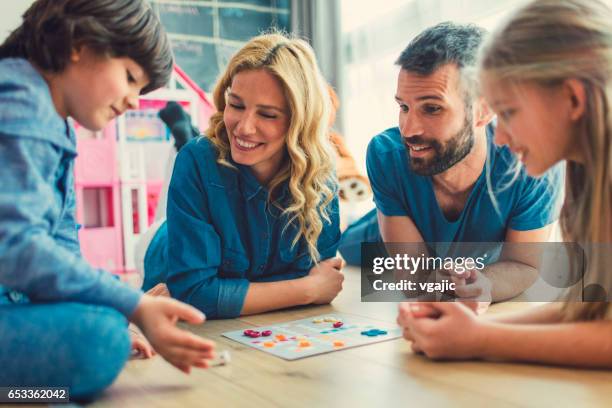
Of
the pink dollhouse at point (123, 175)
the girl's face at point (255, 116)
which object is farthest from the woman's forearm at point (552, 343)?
the pink dollhouse at point (123, 175)

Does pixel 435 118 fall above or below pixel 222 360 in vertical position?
above

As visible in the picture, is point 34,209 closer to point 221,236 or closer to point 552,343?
point 221,236

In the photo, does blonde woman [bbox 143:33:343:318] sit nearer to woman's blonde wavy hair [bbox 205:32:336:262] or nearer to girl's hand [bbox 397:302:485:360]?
woman's blonde wavy hair [bbox 205:32:336:262]

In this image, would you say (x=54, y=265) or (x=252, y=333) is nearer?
(x=54, y=265)

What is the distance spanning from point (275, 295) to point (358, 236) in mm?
903

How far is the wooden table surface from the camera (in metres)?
0.78

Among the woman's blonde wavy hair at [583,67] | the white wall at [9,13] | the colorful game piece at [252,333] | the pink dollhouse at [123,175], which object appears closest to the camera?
the woman's blonde wavy hair at [583,67]

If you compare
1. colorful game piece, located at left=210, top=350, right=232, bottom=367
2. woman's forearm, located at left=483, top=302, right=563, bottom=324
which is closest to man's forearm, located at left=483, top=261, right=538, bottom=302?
woman's forearm, located at left=483, top=302, right=563, bottom=324

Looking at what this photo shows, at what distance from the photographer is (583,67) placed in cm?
82

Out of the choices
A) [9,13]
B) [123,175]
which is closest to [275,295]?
[123,175]

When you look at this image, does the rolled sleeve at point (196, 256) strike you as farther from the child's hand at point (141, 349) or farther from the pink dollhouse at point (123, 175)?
the pink dollhouse at point (123, 175)

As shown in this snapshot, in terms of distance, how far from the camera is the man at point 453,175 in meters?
1.31

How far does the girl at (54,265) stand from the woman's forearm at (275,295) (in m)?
0.50

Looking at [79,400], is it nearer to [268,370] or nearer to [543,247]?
[268,370]
